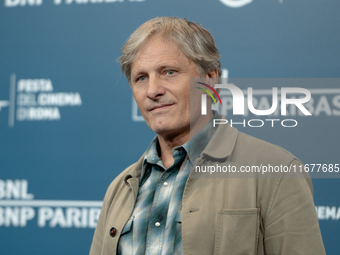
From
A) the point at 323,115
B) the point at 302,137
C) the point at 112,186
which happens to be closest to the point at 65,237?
the point at 112,186

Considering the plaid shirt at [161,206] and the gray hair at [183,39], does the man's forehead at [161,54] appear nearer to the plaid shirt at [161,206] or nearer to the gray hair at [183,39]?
the gray hair at [183,39]

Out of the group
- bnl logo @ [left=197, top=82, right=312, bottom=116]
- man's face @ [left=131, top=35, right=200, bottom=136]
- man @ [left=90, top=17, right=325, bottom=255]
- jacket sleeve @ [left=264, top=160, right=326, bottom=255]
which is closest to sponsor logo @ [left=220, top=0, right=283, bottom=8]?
bnl logo @ [left=197, top=82, right=312, bottom=116]

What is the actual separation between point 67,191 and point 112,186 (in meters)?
0.77

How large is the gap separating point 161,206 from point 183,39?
1.49ft

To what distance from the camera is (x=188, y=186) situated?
0.96 m

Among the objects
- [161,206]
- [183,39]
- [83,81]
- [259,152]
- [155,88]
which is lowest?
[161,206]

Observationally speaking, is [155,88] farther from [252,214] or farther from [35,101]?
[35,101]

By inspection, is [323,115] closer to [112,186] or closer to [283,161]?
[283,161]

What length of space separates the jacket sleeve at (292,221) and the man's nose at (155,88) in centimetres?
39

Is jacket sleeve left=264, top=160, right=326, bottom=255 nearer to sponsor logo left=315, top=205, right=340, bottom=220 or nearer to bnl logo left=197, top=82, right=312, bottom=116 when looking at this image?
bnl logo left=197, top=82, right=312, bottom=116

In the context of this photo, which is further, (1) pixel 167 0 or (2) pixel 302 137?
(1) pixel 167 0

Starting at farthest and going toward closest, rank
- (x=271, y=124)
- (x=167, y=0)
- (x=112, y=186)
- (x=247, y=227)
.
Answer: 1. (x=167, y=0)
2. (x=271, y=124)
3. (x=112, y=186)
4. (x=247, y=227)

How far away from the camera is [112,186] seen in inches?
47.0

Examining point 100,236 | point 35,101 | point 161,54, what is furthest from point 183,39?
point 35,101
